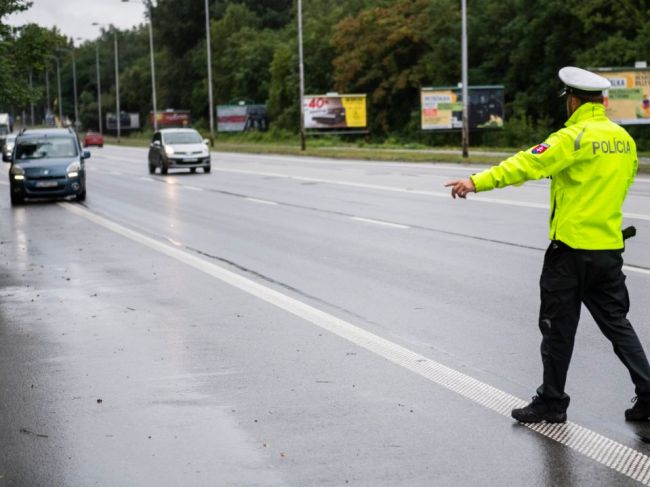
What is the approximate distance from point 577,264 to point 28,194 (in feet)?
75.5

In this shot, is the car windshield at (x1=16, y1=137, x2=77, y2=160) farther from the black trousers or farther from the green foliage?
the black trousers

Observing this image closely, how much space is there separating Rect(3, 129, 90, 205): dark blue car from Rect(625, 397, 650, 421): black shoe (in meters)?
22.7

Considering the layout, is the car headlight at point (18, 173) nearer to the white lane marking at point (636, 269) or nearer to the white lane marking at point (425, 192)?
the white lane marking at point (425, 192)

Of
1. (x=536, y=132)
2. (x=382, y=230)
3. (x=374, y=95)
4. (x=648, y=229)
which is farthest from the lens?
(x=374, y=95)

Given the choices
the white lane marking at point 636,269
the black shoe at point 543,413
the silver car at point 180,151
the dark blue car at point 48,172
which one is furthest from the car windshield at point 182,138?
the black shoe at point 543,413

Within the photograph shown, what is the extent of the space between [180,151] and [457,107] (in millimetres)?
19815

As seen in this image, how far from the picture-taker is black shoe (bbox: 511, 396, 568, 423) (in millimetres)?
6414

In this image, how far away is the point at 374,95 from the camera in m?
76.6

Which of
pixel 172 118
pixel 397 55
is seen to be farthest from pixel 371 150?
pixel 172 118

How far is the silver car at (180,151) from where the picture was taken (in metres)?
41.4

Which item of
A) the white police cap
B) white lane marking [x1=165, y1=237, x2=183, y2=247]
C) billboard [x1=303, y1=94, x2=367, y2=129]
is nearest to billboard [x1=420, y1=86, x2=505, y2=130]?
billboard [x1=303, y1=94, x2=367, y2=129]

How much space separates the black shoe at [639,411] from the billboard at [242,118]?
9092 centimetres

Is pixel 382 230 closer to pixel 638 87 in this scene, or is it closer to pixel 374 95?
pixel 638 87

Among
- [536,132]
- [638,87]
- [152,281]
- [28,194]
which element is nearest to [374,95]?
[536,132]
